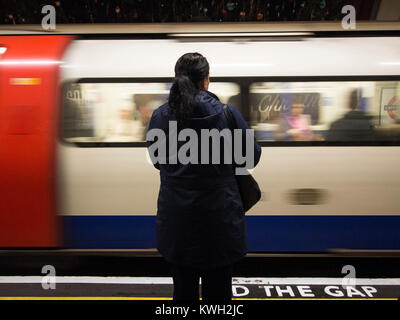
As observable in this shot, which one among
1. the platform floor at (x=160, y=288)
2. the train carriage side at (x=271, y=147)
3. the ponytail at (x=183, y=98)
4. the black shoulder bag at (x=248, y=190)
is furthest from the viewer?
the train carriage side at (x=271, y=147)

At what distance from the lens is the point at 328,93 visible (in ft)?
13.0

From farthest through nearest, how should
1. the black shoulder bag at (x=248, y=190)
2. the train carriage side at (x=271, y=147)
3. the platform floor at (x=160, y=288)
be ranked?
the train carriage side at (x=271, y=147) < the platform floor at (x=160, y=288) < the black shoulder bag at (x=248, y=190)

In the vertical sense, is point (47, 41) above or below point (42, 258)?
above

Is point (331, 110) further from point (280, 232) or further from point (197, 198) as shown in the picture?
point (197, 198)

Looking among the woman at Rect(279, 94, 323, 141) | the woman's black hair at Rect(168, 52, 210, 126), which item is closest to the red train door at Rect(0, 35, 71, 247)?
the woman at Rect(279, 94, 323, 141)

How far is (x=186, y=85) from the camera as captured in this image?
2039mm

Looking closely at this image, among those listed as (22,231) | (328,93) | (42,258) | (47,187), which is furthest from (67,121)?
(328,93)

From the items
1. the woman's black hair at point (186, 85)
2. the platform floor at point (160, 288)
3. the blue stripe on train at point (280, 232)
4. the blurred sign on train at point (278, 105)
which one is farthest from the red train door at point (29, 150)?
the woman's black hair at point (186, 85)

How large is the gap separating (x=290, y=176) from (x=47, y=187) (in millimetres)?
2330

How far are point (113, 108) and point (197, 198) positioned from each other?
2259 millimetres

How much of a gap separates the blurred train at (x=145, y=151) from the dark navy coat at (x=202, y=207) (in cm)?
190

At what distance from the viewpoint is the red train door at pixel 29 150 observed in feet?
13.0

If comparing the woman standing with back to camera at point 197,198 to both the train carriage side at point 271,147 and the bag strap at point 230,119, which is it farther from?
the train carriage side at point 271,147
